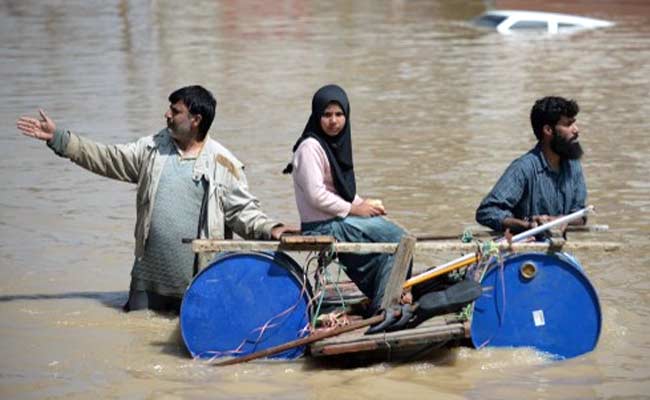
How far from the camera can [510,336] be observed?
6430 mm

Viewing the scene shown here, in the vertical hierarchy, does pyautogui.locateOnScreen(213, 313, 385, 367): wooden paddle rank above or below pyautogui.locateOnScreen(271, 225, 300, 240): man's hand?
below

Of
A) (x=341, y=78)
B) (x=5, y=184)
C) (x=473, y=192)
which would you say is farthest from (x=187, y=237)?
(x=341, y=78)

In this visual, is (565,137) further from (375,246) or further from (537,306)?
(375,246)

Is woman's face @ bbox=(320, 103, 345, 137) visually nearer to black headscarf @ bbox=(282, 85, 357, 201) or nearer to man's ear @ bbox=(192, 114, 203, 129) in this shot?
black headscarf @ bbox=(282, 85, 357, 201)

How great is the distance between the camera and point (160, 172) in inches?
275

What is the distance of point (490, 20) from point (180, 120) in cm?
1976

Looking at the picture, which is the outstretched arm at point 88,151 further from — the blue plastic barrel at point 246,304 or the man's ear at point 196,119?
the blue plastic barrel at point 246,304

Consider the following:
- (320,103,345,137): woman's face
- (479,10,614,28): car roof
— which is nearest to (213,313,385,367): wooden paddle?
(320,103,345,137): woman's face

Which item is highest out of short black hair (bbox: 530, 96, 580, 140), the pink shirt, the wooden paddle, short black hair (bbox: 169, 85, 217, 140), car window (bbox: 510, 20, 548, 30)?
car window (bbox: 510, 20, 548, 30)

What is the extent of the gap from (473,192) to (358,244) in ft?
14.6

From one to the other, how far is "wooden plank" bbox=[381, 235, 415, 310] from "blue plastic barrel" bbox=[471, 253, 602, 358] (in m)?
0.38

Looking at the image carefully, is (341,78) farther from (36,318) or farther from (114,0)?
(114,0)

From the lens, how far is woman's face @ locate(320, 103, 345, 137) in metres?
6.37

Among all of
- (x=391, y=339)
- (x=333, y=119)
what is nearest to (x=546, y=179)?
(x=333, y=119)
